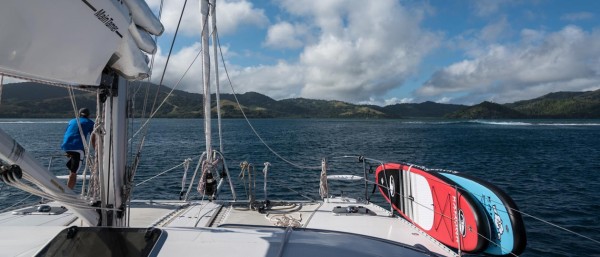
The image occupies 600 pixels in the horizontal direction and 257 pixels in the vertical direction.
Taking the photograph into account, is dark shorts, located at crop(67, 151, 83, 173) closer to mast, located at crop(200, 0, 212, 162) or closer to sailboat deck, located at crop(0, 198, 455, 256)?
sailboat deck, located at crop(0, 198, 455, 256)

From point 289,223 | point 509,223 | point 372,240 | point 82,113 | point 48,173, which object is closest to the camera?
point 372,240

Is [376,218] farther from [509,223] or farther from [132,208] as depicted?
[132,208]

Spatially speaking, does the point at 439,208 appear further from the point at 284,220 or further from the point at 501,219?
the point at 284,220

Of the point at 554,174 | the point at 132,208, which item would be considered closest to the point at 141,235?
the point at 132,208

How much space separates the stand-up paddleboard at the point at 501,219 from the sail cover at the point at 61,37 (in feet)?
20.3

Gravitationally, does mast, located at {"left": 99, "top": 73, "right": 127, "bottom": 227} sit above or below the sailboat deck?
above

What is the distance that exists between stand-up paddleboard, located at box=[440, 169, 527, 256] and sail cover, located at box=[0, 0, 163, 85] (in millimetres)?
6195

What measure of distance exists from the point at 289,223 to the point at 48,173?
4.91m

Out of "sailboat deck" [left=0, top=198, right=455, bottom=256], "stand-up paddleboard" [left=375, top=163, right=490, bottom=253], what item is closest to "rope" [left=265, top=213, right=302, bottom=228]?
"sailboat deck" [left=0, top=198, right=455, bottom=256]

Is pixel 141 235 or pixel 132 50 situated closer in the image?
pixel 141 235

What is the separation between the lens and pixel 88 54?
298cm

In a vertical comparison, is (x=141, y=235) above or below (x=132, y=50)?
below

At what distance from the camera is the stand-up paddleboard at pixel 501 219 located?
19.7ft

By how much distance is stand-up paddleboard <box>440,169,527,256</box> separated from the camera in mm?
6007
